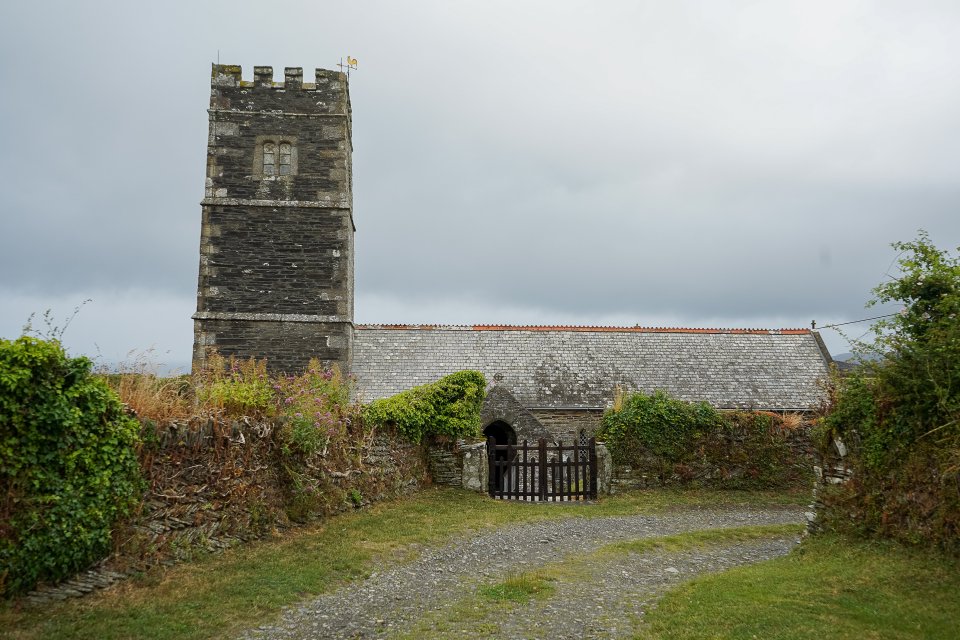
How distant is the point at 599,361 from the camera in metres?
26.6

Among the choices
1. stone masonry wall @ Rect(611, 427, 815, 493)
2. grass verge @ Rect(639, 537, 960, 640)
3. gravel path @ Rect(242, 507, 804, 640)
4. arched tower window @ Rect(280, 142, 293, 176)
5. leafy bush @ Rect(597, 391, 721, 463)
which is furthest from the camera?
arched tower window @ Rect(280, 142, 293, 176)

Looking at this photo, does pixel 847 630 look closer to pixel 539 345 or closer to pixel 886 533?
pixel 886 533

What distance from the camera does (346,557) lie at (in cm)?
909

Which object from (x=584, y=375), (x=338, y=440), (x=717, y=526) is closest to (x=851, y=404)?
(x=717, y=526)

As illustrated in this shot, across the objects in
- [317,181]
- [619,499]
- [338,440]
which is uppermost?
[317,181]

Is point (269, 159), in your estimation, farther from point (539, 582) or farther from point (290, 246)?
point (539, 582)

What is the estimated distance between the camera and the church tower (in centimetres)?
1988

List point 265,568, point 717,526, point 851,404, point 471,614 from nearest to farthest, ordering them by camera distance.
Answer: point 471,614 → point 265,568 → point 851,404 → point 717,526

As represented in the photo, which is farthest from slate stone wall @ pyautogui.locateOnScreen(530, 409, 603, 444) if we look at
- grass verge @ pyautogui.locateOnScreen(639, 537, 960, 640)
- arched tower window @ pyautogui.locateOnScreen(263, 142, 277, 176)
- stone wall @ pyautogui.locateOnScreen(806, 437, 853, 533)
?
grass verge @ pyautogui.locateOnScreen(639, 537, 960, 640)

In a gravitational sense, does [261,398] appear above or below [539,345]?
below

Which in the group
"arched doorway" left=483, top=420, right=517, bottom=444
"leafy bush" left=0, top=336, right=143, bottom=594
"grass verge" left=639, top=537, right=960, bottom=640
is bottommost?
"grass verge" left=639, top=537, right=960, bottom=640

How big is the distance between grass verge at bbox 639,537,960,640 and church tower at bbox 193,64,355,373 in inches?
560

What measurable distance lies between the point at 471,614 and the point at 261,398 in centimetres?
484

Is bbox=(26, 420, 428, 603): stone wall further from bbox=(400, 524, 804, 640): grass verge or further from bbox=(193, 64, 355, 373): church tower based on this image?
bbox=(193, 64, 355, 373): church tower
